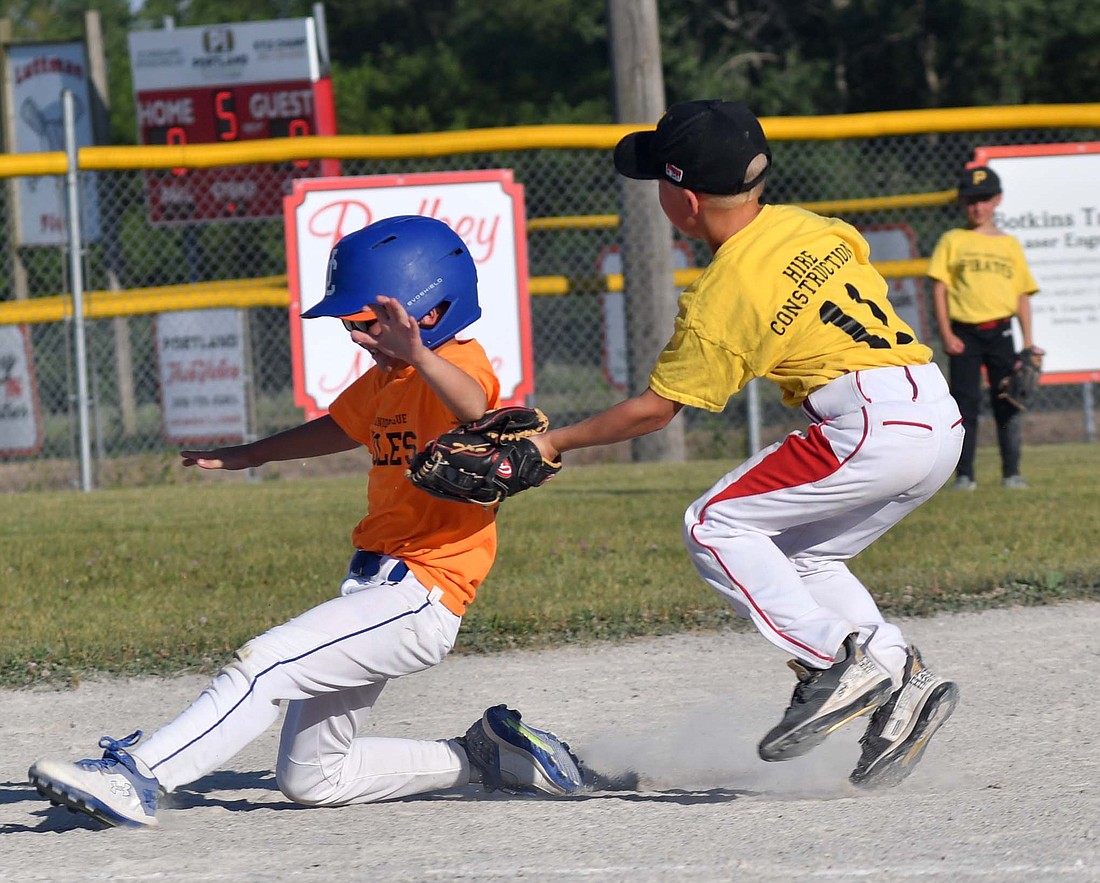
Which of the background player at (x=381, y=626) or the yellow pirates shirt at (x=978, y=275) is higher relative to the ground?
the yellow pirates shirt at (x=978, y=275)

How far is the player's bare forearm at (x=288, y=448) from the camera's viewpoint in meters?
4.16

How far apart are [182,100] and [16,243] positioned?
2.80 m

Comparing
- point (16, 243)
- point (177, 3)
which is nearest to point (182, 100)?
point (16, 243)

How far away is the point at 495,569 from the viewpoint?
7219mm

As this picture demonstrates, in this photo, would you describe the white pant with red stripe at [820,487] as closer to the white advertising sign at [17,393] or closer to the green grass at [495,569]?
the green grass at [495,569]

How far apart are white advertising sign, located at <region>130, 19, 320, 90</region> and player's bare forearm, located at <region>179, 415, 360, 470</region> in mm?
15865

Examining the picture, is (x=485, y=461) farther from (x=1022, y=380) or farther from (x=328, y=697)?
(x=1022, y=380)

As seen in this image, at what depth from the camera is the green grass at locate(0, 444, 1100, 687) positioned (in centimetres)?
599

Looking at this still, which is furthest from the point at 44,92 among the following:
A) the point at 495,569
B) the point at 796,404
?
the point at 796,404

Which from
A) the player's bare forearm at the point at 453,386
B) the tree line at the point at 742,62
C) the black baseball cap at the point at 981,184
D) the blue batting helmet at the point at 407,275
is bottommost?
the player's bare forearm at the point at 453,386

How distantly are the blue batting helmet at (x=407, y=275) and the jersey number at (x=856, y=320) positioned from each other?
0.83 m

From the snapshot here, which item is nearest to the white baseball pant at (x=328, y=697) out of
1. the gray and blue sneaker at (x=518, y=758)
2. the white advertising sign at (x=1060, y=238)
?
the gray and blue sneaker at (x=518, y=758)

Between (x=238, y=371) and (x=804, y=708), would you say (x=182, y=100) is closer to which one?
(x=238, y=371)

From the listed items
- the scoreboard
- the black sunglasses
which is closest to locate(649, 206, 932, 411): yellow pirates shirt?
the black sunglasses
